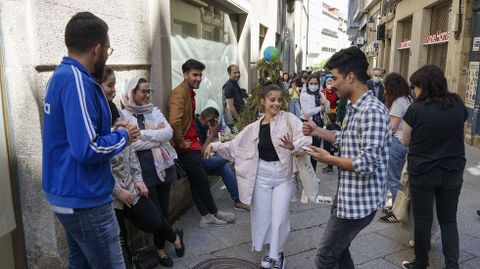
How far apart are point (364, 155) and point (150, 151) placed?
197cm

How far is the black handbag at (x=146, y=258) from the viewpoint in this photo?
3.57 m

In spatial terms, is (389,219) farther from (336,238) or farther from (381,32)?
(381,32)

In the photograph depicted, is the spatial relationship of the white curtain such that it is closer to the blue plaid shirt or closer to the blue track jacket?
the blue track jacket

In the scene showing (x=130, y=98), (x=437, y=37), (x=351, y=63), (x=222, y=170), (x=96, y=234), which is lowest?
(x=222, y=170)

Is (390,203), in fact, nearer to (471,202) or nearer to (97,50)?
(471,202)

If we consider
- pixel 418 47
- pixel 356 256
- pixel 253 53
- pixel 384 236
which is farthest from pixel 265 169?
pixel 418 47

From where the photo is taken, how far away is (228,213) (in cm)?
495

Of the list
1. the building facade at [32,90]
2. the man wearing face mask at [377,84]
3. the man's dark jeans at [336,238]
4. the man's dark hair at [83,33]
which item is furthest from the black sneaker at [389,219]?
the man's dark hair at [83,33]

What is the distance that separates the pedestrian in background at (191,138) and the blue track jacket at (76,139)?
6.79 ft

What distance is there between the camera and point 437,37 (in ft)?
A: 39.6

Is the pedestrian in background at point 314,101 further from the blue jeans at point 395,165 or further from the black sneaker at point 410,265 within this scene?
the black sneaker at point 410,265

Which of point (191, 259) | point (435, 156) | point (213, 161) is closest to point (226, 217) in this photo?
point (213, 161)

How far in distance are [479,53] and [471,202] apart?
15.4 ft

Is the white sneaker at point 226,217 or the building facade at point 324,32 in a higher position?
the building facade at point 324,32
